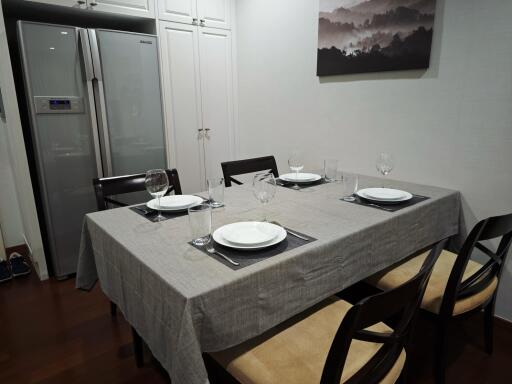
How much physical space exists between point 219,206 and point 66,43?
1614 millimetres

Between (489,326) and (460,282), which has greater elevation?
(460,282)

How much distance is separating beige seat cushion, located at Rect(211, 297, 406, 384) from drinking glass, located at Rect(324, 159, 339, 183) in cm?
102

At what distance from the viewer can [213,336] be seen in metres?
1.00

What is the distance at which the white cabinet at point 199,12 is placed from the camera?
274cm

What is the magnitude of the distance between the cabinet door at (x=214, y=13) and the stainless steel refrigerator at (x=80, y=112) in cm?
54

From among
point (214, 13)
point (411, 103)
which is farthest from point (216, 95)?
point (411, 103)

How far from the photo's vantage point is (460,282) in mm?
1335

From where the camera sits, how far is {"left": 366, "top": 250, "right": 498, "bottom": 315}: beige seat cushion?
4.69 ft

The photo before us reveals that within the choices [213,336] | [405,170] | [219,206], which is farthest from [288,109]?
[213,336]

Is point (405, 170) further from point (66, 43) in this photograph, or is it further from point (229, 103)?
point (66, 43)

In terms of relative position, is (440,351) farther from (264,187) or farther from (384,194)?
(264,187)

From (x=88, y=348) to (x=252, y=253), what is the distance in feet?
4.10

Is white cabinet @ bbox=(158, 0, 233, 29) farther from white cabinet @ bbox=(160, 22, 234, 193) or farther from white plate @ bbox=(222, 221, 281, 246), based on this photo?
white plate @ bbox=(222, 221, 281, 246)

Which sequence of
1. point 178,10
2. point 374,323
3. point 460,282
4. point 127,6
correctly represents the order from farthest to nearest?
1. point 178,10
2. point 127,6
3. point 460,282
4. point 374,323
